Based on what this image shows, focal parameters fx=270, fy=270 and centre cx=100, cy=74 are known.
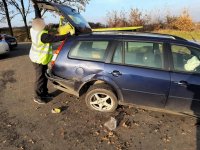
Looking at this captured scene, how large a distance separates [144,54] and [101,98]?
1.25 meters

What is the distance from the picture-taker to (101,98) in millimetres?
5516

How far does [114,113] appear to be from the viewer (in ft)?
18.2

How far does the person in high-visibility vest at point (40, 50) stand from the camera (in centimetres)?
571

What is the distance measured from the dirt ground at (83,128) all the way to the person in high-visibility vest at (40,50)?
14.0 inches

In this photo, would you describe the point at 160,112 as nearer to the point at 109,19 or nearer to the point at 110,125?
the point at 110,125

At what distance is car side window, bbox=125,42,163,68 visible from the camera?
5.05 meters

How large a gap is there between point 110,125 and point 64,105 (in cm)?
138

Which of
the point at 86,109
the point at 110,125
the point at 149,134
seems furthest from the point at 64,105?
the point at 149,134

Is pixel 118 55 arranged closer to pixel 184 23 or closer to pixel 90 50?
pixel 90 50

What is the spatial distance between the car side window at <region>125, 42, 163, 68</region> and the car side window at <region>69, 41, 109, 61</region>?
1.59 ft

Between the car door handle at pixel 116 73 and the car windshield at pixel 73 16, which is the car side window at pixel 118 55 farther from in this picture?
the car windshield at pixel 73 16

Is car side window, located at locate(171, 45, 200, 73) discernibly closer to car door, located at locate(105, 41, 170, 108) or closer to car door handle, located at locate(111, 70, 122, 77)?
car door, located at locate(105, 41, 170, 108)

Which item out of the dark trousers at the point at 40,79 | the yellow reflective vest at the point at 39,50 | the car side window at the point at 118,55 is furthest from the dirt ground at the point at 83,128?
the car side window at the point at 118,55

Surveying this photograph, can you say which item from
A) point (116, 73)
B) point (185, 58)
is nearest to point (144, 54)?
point (116, 73)
